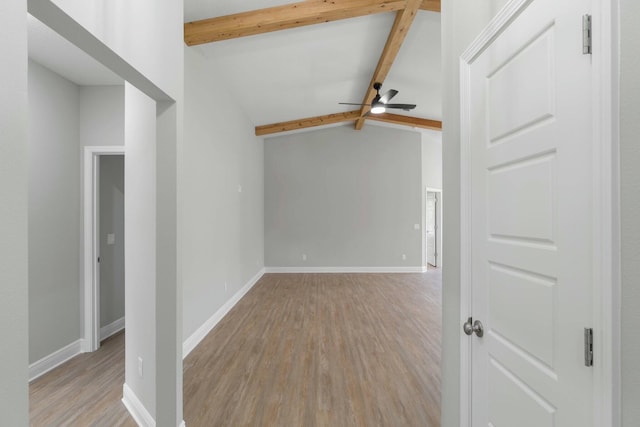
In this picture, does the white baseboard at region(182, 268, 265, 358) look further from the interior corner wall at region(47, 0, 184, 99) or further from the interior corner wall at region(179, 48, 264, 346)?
the interior corner wall at region(47, 0, 184, 99)

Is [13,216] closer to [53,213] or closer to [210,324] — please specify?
[53,213]

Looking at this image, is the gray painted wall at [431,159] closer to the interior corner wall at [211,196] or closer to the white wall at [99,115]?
the interior corner wall at [211,196]

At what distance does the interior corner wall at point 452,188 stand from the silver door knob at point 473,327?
7 centimetres

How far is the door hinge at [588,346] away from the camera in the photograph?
2.46 feet

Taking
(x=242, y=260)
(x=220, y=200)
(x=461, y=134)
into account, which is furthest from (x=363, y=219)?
(x=461, y=134)

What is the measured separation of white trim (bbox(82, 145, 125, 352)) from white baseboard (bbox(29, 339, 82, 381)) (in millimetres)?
74

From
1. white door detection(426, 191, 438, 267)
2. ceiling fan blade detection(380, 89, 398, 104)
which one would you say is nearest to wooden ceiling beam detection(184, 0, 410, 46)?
ceiling fan blade detection(380, 89, 398, 104)

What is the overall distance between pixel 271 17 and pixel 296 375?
3.29 meters

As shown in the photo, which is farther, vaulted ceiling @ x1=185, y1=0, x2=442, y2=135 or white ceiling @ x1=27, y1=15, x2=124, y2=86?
vaulted ceiling @ x1=185, y1=0, x2=442, y2=135

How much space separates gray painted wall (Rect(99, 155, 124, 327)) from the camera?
3461 mm

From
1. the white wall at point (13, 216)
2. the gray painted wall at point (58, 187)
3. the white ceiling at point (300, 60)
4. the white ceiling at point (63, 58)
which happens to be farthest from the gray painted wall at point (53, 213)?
the white wall at point (13, 216)

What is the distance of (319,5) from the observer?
2807mm

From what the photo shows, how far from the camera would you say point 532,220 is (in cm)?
96

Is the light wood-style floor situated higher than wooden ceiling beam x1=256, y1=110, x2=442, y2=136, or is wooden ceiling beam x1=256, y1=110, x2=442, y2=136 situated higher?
wooden ceiling beam x1=256, y1=110, x2=442, y2=136
